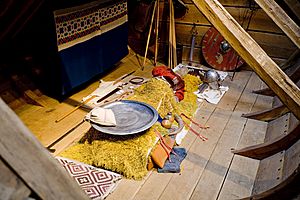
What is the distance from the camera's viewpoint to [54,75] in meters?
2.79

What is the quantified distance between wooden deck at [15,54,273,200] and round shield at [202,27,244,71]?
13.4 inches

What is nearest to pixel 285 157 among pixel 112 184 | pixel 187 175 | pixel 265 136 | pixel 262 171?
pixel 262 171

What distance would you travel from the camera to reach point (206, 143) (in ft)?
7.74

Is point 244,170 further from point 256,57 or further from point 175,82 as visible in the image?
point 175,82

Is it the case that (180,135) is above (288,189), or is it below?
below

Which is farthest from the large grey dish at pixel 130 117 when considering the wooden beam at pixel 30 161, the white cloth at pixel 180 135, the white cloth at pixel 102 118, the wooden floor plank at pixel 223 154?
the wooden beam at pixel 30 161

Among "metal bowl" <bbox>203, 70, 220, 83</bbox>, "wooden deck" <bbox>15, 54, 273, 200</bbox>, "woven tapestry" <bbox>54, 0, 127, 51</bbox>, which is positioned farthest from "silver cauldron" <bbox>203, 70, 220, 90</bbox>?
"woven tapestry" <bbox>54, 0, 127, 51</bbox>

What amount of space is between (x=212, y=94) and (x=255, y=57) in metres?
1.84

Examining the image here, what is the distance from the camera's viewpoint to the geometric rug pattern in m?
1.80

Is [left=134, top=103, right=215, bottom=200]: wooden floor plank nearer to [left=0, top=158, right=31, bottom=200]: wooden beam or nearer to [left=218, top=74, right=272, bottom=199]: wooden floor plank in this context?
[left=218, top=74, right=272, bottom=199]: wooden floor plank

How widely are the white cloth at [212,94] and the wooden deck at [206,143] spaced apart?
0.20ft

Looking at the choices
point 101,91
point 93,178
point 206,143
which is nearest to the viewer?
point 93,178

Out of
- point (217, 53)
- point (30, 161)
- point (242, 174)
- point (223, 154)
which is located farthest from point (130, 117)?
point (217, 53)

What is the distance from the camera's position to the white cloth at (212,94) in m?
3.05
